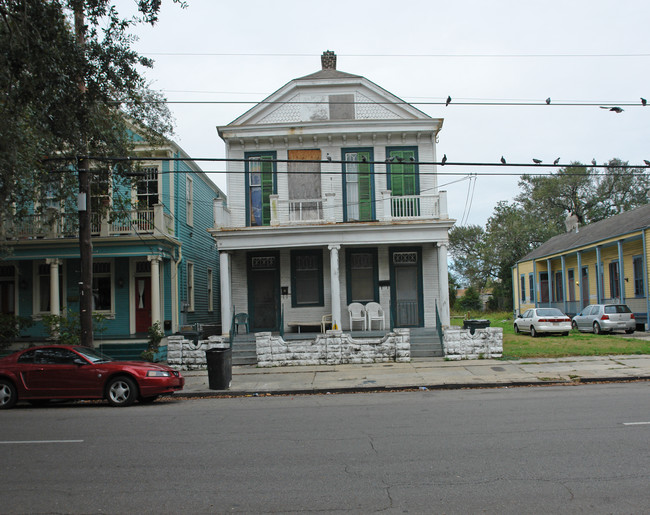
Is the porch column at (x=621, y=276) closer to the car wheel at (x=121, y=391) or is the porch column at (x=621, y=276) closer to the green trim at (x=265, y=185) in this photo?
the green trim at (x=265, y=185)

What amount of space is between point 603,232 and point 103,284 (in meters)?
27.2

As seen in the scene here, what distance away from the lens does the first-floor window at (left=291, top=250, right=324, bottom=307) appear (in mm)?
20906

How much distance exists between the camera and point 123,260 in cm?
2172

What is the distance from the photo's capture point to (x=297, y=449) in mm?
7410

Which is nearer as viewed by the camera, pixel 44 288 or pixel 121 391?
pixel 121 391

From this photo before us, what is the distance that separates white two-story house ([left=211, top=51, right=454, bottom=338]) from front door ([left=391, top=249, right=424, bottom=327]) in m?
0.04

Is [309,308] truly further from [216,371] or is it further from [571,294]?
[571,294]

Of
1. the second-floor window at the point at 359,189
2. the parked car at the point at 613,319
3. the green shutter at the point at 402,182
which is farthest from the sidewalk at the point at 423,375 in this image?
the parked car at the point at 613,319

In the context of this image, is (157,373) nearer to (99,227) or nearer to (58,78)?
(58,78)

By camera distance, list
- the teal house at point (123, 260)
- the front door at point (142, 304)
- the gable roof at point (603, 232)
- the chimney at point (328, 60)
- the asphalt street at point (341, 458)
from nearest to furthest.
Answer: the asphalt street at point (341, 458)
the teal house at point (123, 260)
the front door at point (142, 304)
the chimney at point (328, 60)
the gable roof at point (603, 232)

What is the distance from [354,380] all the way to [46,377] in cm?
711

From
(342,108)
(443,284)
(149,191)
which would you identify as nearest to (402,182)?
(342,108)

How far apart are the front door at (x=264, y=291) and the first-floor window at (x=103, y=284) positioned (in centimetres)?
553

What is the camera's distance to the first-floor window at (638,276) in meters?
27.6
